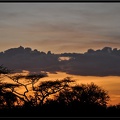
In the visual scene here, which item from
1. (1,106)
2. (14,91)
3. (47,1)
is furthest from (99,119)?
(14,91)

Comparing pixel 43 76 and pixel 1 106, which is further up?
pixel 43 76

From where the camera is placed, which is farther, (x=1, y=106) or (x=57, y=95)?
(x=57, y=95)

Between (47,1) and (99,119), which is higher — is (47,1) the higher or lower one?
the higher one

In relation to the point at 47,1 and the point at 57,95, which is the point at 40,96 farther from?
the point at 47,1

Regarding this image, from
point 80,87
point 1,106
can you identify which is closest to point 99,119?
point 1,106

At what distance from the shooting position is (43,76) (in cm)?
3916

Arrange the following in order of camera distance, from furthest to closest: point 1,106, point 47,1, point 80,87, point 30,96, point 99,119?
point 80,87
point 30,96
point 1,106
point 99,119
point 47,1

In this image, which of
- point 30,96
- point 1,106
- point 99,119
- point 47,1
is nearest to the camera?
point 47,1

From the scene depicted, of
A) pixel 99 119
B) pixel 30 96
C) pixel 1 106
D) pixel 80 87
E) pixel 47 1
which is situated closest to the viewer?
pixel 47 1

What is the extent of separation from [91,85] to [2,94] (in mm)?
12321

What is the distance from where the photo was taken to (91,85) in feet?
143

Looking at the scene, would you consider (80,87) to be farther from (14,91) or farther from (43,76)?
(14,91)

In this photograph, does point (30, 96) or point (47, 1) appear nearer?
point (47, 1)

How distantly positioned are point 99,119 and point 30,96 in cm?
2426
